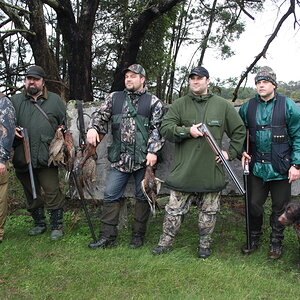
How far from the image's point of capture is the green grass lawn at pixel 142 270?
356 centimetres

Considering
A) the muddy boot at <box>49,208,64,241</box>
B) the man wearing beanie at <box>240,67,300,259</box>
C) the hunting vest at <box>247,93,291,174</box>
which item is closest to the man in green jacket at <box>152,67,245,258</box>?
the man wearing beanie at <box>240,67,300,259</box>

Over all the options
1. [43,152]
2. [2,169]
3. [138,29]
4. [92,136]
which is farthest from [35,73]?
[138,29]

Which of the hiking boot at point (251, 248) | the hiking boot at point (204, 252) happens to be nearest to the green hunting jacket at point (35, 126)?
the hiking boot at point (204, 252)

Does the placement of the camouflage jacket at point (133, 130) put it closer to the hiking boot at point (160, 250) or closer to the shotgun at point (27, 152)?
the shotgun at point (27, 152)

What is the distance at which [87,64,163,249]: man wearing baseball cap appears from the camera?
4531 mm

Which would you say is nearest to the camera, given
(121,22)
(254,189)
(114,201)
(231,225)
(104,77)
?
(254,189)

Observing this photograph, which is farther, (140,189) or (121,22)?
(121,22)

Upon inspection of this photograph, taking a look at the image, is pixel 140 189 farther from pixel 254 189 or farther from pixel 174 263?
pixel 254 189

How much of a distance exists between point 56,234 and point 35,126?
1.47 metres

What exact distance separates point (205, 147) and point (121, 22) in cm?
721

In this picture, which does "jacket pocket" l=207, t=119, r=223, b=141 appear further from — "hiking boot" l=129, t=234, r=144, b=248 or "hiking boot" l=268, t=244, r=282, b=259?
"hiking boot" l=129, t=234, r=144, b=248

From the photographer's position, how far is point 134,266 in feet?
13.4

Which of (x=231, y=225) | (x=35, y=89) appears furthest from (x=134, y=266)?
(x=35, y=89)

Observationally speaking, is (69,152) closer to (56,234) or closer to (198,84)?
(56,234)
